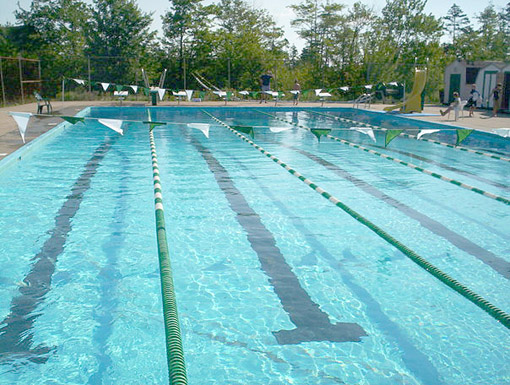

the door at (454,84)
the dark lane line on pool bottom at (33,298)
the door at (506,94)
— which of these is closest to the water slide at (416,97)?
the door at (506,94)

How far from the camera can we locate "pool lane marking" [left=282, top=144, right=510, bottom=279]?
5379mm

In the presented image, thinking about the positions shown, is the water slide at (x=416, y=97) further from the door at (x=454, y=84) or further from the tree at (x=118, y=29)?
the tree at (x=118, y=29)

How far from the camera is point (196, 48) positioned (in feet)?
96.1

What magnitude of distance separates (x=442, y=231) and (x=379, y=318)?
2558 mm

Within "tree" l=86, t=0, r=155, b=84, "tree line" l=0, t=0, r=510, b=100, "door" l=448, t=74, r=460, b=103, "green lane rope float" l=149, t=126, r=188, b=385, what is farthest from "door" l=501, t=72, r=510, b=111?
"green lane rope float" l=149, t=126, r=188, b=385

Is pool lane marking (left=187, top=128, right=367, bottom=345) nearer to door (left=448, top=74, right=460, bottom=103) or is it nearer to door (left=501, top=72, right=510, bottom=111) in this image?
door (left=501, top=72, right=510, bottom=111)

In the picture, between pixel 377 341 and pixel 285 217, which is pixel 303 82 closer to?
pixel 285 217

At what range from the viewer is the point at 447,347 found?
152 inches

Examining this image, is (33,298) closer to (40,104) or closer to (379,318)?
(379,318)

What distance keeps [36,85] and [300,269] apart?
71.6ft

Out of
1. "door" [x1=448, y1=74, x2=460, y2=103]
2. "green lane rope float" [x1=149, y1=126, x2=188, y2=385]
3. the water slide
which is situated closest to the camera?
"green lane rope float" [x1=149, y1=126, x2=188, y2=385]

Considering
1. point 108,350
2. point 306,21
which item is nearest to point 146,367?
point 108,350

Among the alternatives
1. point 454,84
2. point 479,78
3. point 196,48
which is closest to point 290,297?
point 479,78

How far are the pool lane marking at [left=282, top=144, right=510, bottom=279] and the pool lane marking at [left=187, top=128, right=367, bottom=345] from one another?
200 cm
